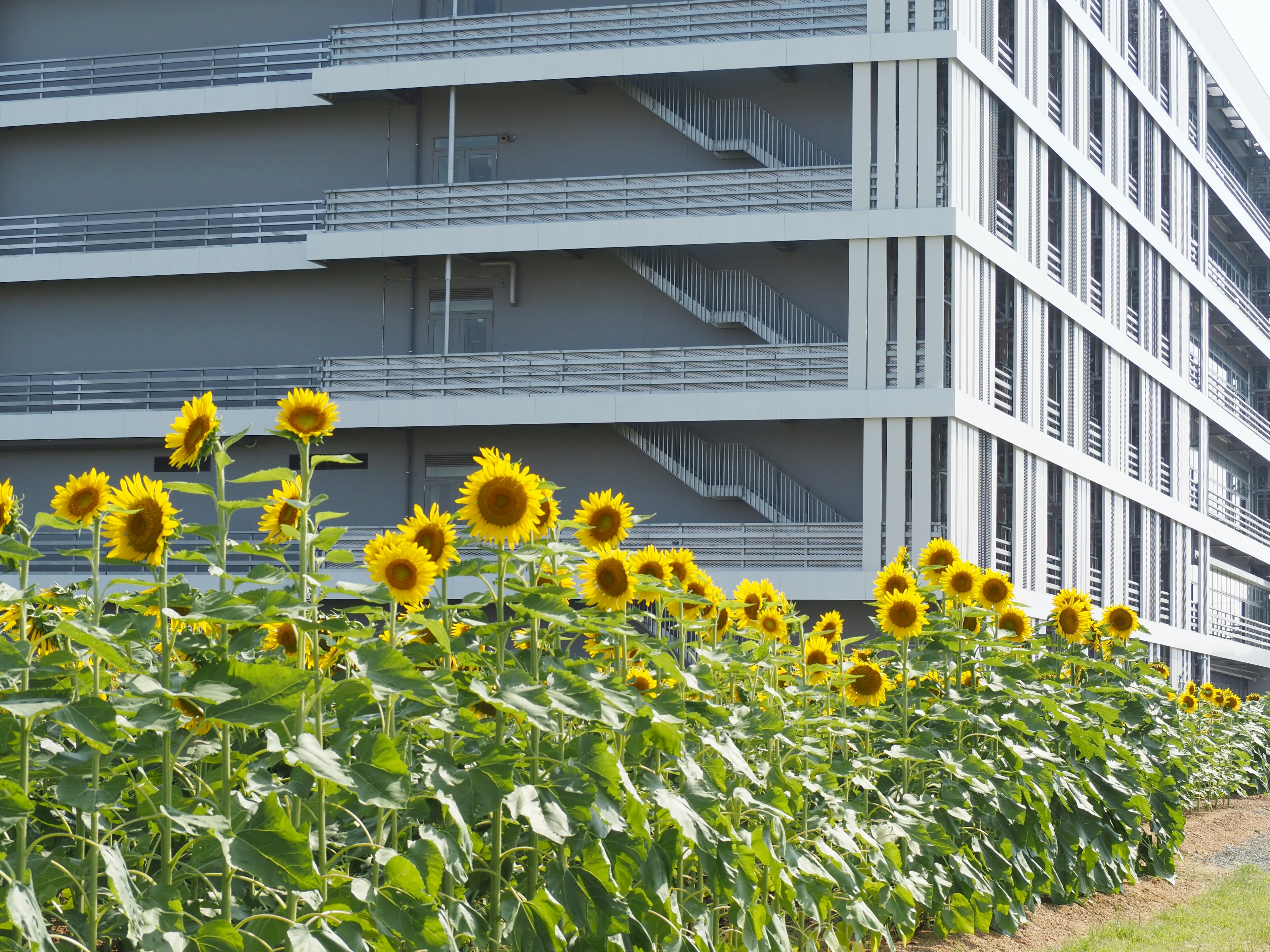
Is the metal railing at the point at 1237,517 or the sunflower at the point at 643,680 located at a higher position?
the metal railing at the point at 1237,517

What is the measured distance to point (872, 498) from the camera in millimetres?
25828

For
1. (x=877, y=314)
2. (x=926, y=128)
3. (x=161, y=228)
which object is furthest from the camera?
(x=161, y=228)

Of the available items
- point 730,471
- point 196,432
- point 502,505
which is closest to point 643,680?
point 502,505

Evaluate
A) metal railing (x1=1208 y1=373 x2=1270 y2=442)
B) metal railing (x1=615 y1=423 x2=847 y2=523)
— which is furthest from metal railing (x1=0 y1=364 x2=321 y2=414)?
metal railing (x1=1208 y1=373 x2=1270 y2=442)

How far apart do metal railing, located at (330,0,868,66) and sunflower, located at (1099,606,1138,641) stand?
63.2 feet

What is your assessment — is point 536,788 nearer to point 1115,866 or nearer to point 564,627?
point 564,627

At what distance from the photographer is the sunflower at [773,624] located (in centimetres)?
673

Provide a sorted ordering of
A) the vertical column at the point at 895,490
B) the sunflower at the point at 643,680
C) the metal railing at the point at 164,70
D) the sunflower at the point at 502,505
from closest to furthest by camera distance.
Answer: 1. the sunflower at the point at 502,505
2. the sunflower at the point at 643,680
3. the vertical column at the point at 895,490
4. the metal railing at the point at 164,70

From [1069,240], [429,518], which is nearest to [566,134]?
[1069,240]

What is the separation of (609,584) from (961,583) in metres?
3.47

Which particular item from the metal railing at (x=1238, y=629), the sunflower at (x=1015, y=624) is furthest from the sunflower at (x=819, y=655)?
the metal railing at (x=1238, y=629)

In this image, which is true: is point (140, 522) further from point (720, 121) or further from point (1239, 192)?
point (1239, 192)

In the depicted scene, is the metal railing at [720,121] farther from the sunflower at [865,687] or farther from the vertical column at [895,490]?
the sunflower at [865,687]

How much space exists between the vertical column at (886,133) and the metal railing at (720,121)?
1.36 metres
